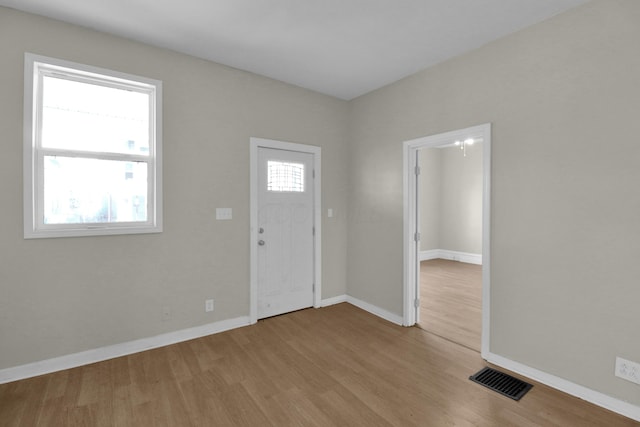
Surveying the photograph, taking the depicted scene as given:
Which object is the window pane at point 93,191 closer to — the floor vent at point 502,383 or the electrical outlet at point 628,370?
the floor vent at point 502,383

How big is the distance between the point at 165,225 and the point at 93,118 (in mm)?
1152

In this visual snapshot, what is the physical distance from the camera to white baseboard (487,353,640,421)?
193cm

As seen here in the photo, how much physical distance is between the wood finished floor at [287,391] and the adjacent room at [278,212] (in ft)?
0.07

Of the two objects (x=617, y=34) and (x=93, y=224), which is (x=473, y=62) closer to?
(x=617, y=34)

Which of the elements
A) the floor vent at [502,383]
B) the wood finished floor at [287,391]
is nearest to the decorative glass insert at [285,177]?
the wood finished floor at [287,391]

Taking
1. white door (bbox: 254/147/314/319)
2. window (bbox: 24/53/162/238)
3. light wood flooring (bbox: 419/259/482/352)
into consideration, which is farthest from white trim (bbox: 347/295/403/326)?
window (bbox: 24/53/162/238)

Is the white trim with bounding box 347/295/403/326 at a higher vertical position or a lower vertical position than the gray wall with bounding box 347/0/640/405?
lower

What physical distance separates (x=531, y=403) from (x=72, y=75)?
4540 mm

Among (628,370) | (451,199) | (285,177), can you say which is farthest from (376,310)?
(451,199)

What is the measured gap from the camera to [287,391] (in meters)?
2.20

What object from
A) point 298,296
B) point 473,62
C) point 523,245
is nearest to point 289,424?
point 298,296

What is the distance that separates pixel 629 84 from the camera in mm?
1923

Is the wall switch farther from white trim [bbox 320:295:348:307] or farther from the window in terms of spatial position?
Answer: white trim [bbox 320:295:348:307]

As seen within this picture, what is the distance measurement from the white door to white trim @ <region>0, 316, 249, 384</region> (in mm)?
526
